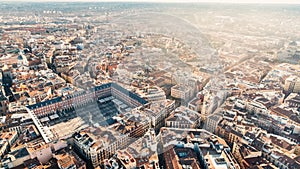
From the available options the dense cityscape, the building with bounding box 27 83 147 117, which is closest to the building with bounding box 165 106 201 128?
the dense cityscape

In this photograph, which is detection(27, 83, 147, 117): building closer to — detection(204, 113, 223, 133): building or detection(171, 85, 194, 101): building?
detection(171, 85, 194, 101): building

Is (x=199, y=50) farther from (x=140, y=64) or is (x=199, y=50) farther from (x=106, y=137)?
(x=106, y=137)

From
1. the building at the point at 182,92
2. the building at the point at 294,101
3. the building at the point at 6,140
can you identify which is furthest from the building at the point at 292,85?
the building at the point at 6,140

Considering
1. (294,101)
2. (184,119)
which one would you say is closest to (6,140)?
(184,119)

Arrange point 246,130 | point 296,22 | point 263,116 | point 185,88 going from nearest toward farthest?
point 246,130 < point 263,116 < point 185,88 < point 296,22

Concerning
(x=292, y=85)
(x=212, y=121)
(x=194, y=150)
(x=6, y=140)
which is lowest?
(x=6, y=140)

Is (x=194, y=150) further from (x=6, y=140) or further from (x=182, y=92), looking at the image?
(x=6, y=140)

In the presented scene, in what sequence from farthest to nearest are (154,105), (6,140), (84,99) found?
(84,99) < (154,105) < (6,140)

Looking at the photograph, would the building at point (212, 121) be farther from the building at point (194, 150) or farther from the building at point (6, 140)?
the building at point (6, 140)

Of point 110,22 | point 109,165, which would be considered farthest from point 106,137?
point 110,22
